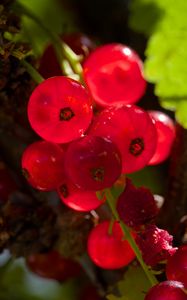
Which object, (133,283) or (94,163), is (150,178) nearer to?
(133,283)

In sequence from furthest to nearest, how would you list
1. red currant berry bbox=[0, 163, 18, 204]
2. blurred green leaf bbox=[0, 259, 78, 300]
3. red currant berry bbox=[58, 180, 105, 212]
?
blurred green leaf bbox=[0, 259, 78, 300] → red currant berry bbox=[0, 163, 18, 204] → red currant berry bbox=[58, 180, 105, 212]

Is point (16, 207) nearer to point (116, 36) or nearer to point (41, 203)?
point (41, 203)

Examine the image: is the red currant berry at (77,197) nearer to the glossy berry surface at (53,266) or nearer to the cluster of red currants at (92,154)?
the cluster of red currants at (92,154)

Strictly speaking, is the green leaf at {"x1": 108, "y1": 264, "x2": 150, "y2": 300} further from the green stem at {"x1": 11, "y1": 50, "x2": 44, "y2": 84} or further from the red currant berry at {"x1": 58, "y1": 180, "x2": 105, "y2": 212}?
the green stem at {"x1": 11, "y1": 50, "x2": 44, "y2": 84}

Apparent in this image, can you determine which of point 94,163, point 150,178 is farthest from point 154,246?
point 150,178

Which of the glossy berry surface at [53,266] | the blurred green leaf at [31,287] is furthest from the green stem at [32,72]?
the blurred green leaf at [31,287]

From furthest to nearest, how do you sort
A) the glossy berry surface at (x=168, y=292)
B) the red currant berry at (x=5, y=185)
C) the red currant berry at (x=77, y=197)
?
the red currant berry at (x=5, y=185), the red currant berry at (x=77, y=197), the glossy berry surface at (x=168, y=292)

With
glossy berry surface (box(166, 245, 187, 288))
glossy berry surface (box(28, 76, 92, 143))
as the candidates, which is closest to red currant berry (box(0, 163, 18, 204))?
glossy berry surface (box(28, 76, 92, 143))
